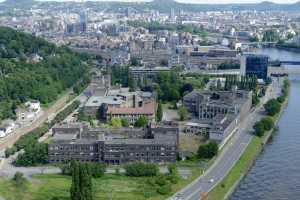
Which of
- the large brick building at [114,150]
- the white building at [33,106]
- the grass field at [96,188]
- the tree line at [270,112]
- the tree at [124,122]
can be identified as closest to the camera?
the grass field at [96,188]

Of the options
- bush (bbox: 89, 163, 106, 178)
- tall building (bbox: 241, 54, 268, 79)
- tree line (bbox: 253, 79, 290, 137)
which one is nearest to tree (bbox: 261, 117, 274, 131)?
tree line (bbox: 253, 79, 290, 137)

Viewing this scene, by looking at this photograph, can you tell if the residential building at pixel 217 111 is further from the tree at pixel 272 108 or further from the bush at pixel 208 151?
the bush at pixel 208 151

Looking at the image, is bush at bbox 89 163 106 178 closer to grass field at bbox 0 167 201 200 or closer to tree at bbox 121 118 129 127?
grass field at bbox 0 167 201 200

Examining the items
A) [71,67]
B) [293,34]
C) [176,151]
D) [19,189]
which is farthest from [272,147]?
[293,34]

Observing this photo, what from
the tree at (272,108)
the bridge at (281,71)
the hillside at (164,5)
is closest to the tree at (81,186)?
the tree at (272,108)

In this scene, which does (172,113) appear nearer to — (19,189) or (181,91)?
(181,91)

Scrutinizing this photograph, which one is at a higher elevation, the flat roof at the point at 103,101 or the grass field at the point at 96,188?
the grass field at the point at 96,188

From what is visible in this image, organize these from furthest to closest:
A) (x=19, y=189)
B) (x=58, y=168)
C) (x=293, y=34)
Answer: (x=293, y=34)
(x=58, y=168)
(x=19, y=189)
